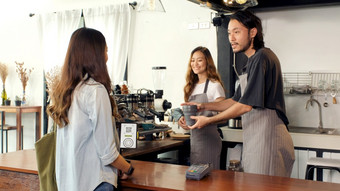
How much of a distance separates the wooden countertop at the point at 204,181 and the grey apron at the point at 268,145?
0.31 meters

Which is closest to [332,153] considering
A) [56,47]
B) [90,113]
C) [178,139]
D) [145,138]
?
[178,139]

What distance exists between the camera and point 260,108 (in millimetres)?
2252

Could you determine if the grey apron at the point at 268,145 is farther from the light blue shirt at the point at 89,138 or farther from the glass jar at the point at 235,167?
the light blue shirt at the point at 89,138

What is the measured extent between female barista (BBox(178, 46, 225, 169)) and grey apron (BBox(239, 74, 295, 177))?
80cm

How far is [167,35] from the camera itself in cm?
542

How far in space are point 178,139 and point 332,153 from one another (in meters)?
1.66

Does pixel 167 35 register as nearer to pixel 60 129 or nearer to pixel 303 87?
pixel 303 87

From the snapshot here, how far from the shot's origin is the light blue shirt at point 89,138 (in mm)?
1715

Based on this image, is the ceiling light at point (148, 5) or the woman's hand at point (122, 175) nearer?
the woman's hand at point (122, 175)

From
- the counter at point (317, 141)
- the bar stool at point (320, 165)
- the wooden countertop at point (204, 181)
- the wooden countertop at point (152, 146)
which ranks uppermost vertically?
the wooden countertop at point (204, 181)

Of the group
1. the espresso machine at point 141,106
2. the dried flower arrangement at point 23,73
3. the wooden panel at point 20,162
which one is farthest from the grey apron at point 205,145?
the dried flower arrangement at point 23,73

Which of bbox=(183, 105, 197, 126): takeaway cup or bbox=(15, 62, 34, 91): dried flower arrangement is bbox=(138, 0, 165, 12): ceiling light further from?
bbox=(15, 62, 34, 91): dried flower arrangement

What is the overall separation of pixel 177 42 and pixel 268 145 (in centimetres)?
329

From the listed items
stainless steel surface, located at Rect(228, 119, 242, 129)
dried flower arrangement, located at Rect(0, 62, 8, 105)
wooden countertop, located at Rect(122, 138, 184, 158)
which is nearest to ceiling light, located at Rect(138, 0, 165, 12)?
wooden countertop, located at Rect(122, 138, 184, 158)
